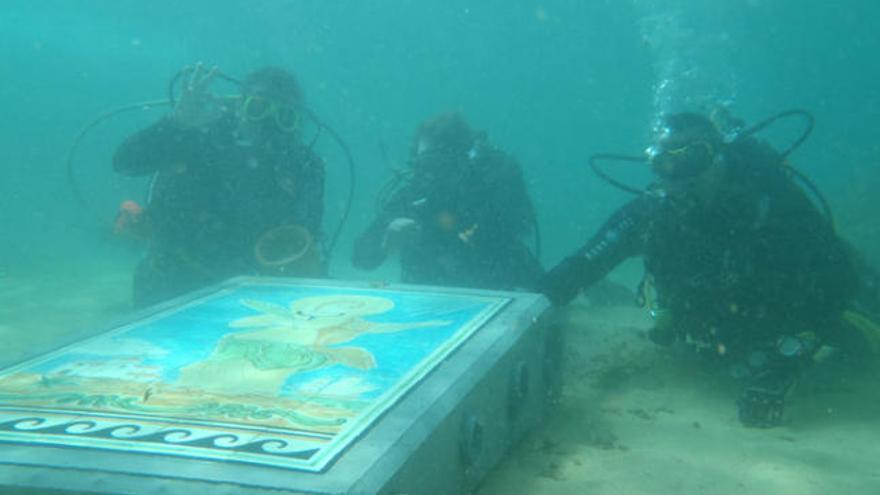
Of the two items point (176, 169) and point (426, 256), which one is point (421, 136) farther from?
point (176, 169)

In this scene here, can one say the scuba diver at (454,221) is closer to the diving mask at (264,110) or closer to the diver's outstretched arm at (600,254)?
the diver's outstretched arm at (600,254)

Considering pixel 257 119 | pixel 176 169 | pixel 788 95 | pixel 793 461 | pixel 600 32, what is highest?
pixel 600 32

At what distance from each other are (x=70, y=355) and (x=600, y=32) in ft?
177

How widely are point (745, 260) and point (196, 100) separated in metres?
4.90

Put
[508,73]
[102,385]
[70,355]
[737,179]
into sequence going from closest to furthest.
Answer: [102,385]
[70,355]
[737,179]
[508,73]

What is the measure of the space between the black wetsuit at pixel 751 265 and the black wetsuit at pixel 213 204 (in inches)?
141

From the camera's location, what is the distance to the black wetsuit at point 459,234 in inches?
260

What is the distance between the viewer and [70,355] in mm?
3254

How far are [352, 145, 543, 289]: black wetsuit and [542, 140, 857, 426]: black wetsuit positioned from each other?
2056 millimetres

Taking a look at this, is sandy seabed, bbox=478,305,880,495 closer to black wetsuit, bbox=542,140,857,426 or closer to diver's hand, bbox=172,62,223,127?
black wetsuit, bbox=542,140,857,426

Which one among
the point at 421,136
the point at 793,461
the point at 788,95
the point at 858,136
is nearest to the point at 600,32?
the point at 788,95

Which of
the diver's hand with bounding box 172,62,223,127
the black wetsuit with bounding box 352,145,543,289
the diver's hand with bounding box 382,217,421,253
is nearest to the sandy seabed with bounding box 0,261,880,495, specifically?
the black wetsuit with bounding box 352,145,543,289

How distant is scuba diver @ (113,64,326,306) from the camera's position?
19.4 ft

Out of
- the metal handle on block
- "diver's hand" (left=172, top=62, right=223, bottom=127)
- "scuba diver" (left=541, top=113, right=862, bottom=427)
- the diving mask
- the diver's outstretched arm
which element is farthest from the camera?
the diving mask
